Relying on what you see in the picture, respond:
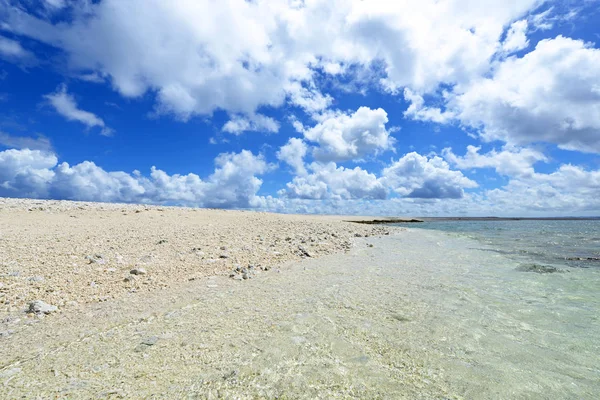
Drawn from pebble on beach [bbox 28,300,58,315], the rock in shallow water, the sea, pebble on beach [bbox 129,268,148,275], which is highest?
pebble on beach [bbox 129,268,148,275]

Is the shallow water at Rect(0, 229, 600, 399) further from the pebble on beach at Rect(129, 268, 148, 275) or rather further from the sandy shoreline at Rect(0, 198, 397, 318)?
the pebble on beach at Rect(129, 268, 148, 275)

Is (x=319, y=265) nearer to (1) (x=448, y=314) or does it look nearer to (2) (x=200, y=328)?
(1) (x=448, y=314)

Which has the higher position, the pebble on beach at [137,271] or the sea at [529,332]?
the pebble on beach at [137,271]

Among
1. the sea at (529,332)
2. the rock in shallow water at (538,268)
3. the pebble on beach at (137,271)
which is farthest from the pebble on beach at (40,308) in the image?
the rock in shallow water at (538,268)

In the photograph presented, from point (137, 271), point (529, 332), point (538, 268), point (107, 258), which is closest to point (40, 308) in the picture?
point (137, 271)

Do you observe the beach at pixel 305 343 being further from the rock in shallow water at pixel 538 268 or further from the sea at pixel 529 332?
the rock in shallow water at pixel 538 268

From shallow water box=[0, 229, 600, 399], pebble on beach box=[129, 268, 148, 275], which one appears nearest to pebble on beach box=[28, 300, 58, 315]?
shallow water box=[0, 229, 600, 399]

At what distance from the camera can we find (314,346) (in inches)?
176

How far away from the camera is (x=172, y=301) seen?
20.6 feet

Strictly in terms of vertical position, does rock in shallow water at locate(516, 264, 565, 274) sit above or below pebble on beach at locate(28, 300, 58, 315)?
below

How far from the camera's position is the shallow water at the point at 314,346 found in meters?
3.46

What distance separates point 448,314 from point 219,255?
7.59m

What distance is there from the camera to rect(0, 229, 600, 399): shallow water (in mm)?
3465

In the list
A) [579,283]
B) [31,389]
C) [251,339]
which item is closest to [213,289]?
[251,339]
